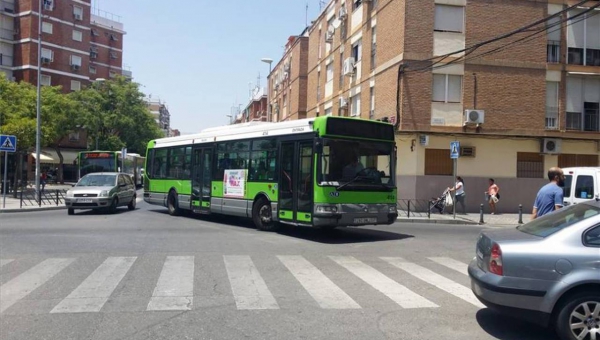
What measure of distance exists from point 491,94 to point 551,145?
147 inches

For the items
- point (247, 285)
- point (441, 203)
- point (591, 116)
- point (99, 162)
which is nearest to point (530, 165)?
point (591, 116)

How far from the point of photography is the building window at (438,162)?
22875 mm

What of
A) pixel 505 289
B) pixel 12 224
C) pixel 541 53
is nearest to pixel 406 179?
pixel 541 53

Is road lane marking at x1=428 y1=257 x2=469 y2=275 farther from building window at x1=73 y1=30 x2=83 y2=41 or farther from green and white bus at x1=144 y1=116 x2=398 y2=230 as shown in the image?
building window at x1=73 y1=30 x2=83 y2=41

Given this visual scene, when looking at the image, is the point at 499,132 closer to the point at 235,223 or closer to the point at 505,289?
the point at 235,223

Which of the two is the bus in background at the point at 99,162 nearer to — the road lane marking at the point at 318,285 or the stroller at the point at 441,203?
the stroller at the point at 441,203

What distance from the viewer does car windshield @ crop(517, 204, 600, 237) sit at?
5.21 meters

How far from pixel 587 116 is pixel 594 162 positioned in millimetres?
2222

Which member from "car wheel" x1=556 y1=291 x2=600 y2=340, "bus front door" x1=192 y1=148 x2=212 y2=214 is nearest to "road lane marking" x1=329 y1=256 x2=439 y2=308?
"car wheel" x1=556 y1=291 x2=600 y2=340

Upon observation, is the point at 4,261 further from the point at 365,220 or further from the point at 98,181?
the point at 98,181

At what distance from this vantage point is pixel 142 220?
1727 centimetres

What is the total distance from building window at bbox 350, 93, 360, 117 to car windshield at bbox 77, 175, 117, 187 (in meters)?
14.2

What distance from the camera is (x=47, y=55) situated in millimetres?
55469

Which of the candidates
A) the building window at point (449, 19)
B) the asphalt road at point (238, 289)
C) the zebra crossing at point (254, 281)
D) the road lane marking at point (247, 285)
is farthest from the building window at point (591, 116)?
the road lane marking at point (247, 285)
